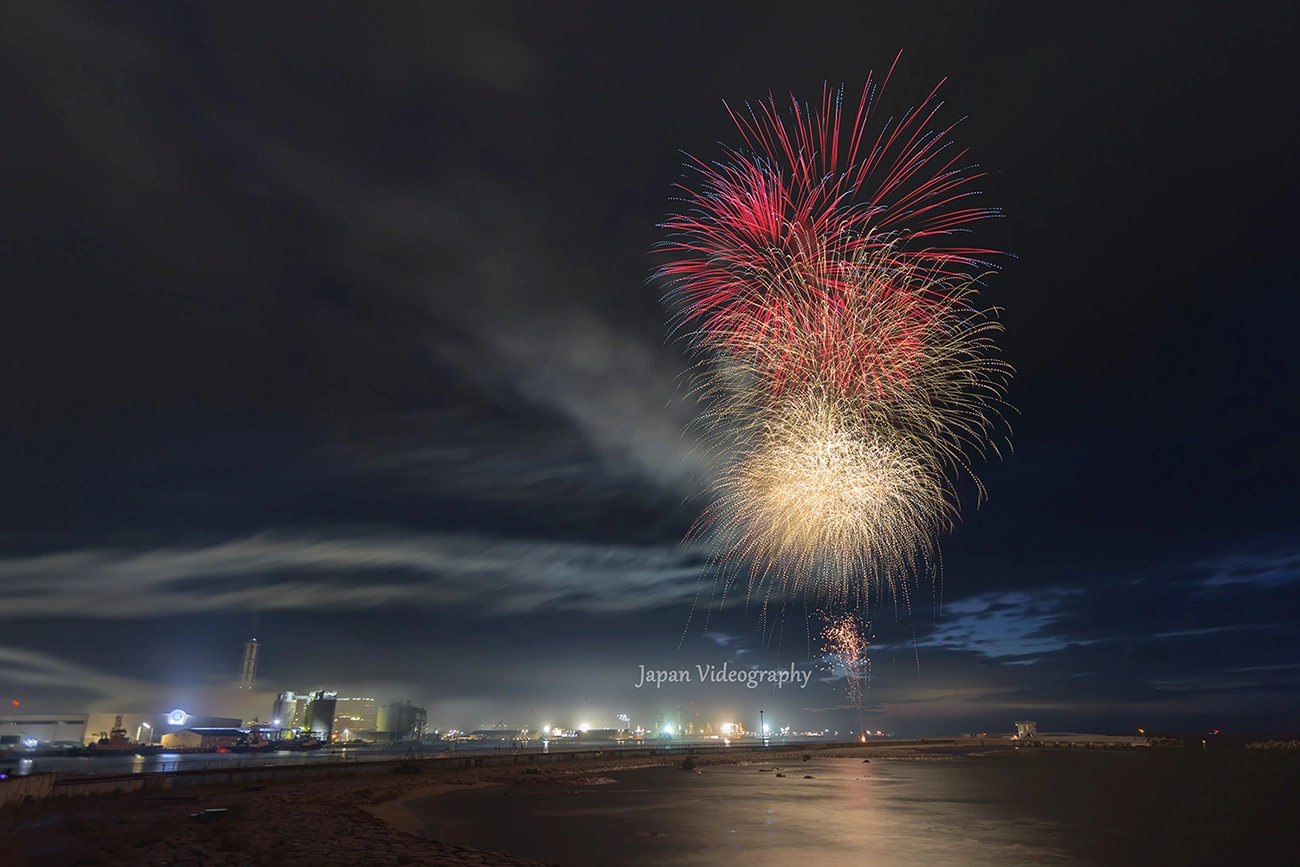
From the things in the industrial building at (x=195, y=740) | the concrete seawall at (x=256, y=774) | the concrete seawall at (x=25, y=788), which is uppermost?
the concrete seawall at (x=25, y=788)

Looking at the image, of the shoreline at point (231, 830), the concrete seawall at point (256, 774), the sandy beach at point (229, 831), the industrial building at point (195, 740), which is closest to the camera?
the sandy beach at point (229, 831)

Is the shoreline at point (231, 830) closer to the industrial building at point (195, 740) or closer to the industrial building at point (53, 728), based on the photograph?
the industrial building at point (195, 740)

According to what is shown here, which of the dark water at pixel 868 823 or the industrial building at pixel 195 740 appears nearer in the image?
the dark water at pixel 868 823

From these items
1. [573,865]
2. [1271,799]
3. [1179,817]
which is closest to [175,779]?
[573,865]

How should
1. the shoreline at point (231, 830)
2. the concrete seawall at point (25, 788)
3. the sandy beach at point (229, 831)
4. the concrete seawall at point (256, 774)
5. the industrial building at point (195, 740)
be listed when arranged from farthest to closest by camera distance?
the industrial building at point (195, 740) → the concrete seawall at point (256, 774) → the concrete seawall at point (25, 788) → the shoreline at point (231, 830) → the sandy beach at point (229, 831)

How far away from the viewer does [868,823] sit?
31.0 m

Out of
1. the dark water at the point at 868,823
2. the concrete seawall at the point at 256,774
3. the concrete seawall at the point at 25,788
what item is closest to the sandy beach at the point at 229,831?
the concrete seawall at the point at 25,788

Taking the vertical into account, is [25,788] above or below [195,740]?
above

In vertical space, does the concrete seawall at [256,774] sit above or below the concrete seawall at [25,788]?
below

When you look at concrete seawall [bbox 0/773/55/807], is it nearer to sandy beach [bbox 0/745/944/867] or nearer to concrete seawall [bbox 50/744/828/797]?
concrete seawall [bbox 50/744/828/797]

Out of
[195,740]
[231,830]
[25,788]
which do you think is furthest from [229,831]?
[195,740]

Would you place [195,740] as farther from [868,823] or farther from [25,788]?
[868,823]

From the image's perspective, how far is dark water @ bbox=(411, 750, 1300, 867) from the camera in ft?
77.9

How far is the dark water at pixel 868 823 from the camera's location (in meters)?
23.7
